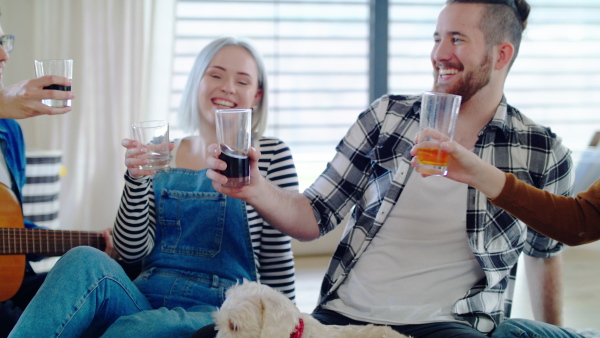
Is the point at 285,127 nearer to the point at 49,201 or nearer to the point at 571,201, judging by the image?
the point at 49,201

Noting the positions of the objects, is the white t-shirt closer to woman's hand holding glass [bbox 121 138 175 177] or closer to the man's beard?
the man's beard

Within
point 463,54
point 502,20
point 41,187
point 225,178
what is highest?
point 502,20

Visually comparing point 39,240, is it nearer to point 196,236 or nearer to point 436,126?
point 196,236

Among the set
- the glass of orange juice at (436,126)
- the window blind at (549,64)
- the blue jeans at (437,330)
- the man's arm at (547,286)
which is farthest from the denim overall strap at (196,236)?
the window blind at (549,64)

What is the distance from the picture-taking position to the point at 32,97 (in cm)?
162

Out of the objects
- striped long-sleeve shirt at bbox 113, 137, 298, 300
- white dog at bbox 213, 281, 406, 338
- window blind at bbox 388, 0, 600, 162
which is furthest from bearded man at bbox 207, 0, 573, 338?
window blind at bbox 388, 0, 600, 162

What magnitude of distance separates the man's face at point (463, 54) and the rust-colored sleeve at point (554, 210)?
512mm

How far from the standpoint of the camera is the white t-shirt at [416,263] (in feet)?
5.57

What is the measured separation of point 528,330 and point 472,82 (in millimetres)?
784

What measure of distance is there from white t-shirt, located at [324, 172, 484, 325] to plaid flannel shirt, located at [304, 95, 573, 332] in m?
0.03

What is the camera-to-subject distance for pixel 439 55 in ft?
6.18

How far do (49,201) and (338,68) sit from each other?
244 cm

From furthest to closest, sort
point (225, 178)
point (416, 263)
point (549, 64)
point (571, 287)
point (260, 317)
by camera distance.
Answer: point (549, 64)
point (571, 287)
point (416, 263)
point (225, 178)
point (260, 317)

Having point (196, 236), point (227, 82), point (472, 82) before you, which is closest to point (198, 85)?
point (227, 82)
